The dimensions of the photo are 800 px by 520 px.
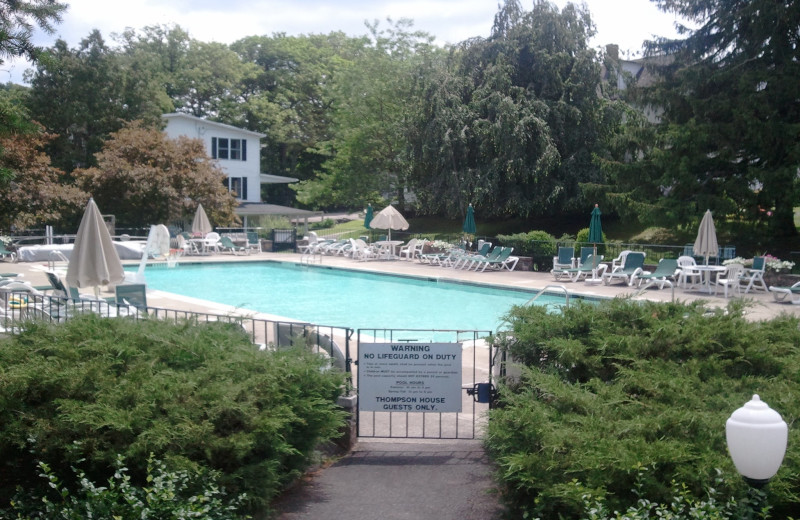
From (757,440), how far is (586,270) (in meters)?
18.4

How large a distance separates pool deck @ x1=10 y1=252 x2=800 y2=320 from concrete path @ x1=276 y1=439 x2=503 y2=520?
7970 millimetres

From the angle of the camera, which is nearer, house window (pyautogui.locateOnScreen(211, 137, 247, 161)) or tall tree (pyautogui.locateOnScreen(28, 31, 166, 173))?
tall tree (pyautogui.locateOnScreen(28, 31, 166, 173))

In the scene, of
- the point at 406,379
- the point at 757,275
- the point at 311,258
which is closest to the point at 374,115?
the point at 311,258

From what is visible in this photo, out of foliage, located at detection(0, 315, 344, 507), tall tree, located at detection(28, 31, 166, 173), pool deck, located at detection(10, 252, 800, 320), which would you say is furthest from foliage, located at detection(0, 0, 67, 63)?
tall tree, located at detection(28, 31, 166, 173)

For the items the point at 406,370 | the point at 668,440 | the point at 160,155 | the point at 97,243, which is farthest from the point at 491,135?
the point at 668,440

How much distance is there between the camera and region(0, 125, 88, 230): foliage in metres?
28.9

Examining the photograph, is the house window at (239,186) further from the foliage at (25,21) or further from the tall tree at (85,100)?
the foliage at (25,21)

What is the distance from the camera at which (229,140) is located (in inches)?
1740

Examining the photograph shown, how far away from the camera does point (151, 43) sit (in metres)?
58.7

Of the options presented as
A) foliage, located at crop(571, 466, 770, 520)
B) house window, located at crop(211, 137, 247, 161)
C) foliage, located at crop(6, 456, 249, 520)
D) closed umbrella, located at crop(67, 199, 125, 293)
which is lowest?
foliage, located at crop(6, 456, 249, 520)

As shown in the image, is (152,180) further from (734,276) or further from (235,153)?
(734,276)

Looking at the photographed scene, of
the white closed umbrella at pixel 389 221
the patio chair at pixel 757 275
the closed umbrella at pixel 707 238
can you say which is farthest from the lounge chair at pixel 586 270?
the white closed umbrella at pixel 389 221

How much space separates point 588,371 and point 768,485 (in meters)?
2.10

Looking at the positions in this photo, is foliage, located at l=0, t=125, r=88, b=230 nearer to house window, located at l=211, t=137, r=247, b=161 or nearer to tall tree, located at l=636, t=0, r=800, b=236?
house window, located at l=211, t=137, r=247, b=161
